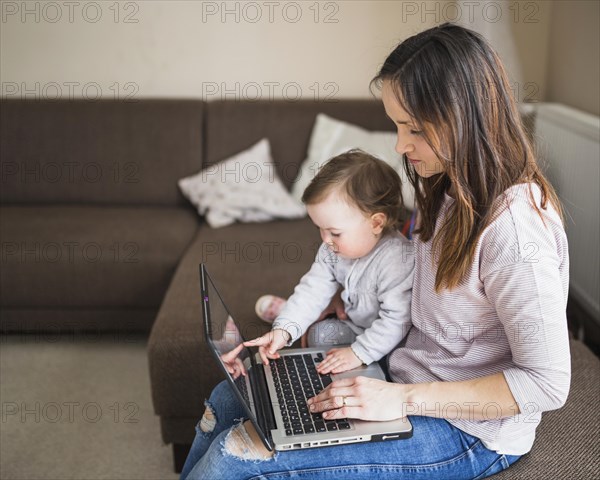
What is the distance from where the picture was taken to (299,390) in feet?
4.38

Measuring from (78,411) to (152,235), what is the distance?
0.69 m

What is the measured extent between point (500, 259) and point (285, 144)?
6.41 ft

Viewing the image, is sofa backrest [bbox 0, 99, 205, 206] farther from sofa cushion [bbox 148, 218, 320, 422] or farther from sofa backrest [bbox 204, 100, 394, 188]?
sofa cushion [bbox 148, 218, 320, 422]

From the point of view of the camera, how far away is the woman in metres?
1.08

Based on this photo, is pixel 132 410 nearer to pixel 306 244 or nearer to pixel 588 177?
pixel 306 244

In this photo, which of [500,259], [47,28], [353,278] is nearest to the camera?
[500,259]

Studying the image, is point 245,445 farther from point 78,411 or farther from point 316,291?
point 78,411

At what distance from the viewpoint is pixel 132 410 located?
220 cm

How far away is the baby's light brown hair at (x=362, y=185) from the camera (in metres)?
1.45

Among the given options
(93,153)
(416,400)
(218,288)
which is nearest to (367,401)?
(416,400)

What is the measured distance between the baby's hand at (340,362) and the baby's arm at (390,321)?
0.01 metres

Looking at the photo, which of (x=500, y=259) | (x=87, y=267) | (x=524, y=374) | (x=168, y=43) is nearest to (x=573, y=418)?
(x=524, y=374)

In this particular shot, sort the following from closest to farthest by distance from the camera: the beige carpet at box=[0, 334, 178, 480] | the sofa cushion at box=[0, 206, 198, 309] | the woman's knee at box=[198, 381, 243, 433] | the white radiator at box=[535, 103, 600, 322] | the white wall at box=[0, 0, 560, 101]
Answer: the woman's knee at box=[198, 381, 243, 433] < the beige carpet at box=[0, 334, 178, 480] < the white radiator at box=[535, 103, 600, 322] < the sofa cushion at box=[0, 206, 198, 309] < the white wall at box=[0, 0, 560, 101]

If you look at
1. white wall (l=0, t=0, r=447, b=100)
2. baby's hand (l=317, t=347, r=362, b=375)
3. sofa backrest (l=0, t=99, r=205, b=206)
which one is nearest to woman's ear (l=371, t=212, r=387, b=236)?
baby's hand (l=317, t=347, r=362, b=375)
